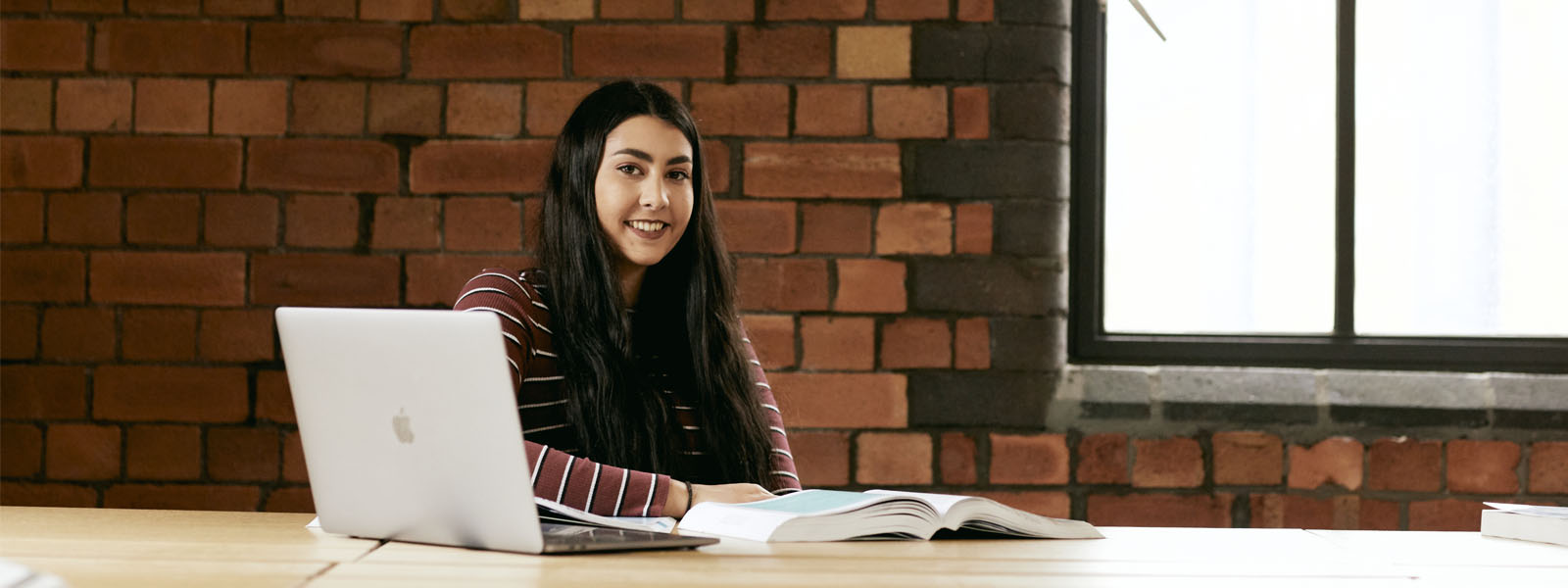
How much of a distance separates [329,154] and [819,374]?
2.97ft

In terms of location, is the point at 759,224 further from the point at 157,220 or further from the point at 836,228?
the point at 157,220

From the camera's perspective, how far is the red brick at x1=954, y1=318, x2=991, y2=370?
2.16 meters

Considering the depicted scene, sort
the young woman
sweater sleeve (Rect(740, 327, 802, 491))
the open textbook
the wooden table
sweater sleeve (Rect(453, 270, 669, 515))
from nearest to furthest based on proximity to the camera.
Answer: the wooden table, the open textbook, sweater sleeve (Rect(453, 270, 669, 515)), the young woman, sweater sleeve (Rect(740, 327, 802, 491))

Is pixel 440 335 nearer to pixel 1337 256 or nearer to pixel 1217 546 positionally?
pixel 1217 546

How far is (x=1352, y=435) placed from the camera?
215cm

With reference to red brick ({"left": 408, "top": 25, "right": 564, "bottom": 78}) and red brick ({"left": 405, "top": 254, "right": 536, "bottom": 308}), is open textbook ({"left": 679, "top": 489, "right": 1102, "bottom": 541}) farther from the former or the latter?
red brick ({"left": 408, "top": 25, "right": 564, "bottom": 78})

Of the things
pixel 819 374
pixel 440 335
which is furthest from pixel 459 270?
pixel 440 335

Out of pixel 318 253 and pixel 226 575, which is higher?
pixel 318 253

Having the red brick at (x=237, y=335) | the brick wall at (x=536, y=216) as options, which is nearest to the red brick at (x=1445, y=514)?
the brick wall at (x=536, y=216)

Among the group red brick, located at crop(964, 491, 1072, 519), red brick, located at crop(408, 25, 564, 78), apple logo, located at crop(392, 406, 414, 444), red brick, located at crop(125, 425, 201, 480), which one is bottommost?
red brick, located at crop(964, 491, 1072, 519)

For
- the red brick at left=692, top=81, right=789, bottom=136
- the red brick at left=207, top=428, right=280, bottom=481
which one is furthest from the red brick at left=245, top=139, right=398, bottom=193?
the red brick at left=692, top=81, right=789, bottom=136

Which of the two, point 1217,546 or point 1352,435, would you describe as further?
point 1352,435

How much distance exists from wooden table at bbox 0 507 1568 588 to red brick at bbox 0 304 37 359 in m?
0.99

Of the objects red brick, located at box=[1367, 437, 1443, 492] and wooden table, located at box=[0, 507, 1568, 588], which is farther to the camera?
red brick, located at box=[1367, 437, 1443, 492]
